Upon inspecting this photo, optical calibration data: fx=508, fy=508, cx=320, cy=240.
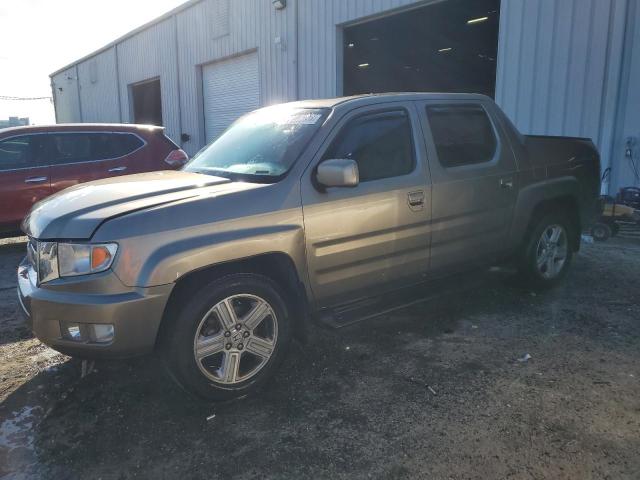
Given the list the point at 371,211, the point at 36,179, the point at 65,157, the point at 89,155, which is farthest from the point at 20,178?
the point at 371,211

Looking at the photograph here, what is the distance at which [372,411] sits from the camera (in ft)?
9.89

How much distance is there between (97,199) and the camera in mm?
3066

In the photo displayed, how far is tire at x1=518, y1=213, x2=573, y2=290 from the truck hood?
3.03m

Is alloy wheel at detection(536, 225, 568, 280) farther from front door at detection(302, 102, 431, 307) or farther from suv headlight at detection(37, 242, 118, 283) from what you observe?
suv headlight at detection(37, 242, 118, 283)

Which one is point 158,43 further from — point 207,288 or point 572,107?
point 207,288

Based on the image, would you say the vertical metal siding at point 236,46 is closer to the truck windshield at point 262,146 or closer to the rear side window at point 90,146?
the rear side window at point 90,146

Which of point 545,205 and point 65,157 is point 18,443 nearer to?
point 545,205

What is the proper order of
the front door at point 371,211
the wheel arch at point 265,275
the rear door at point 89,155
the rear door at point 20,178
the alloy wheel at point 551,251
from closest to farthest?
the wheel arch at point 265,275
the front door at point 371,211
the alloy wheel at point 551,251
the rear door at point 20,178
the rear door at point 89,155

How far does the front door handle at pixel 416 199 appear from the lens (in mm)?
3727

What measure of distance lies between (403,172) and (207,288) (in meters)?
1.71

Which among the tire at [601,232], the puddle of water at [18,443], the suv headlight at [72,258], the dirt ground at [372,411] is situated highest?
the suv headlight at [72,258]

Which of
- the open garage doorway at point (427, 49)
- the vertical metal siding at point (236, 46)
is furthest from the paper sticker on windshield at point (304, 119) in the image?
the vertical metal siding at point (236, 46)

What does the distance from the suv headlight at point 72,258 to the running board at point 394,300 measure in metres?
1.41

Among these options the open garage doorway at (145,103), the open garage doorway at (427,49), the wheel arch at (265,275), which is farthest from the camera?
the open garage doorway at (145,103)
